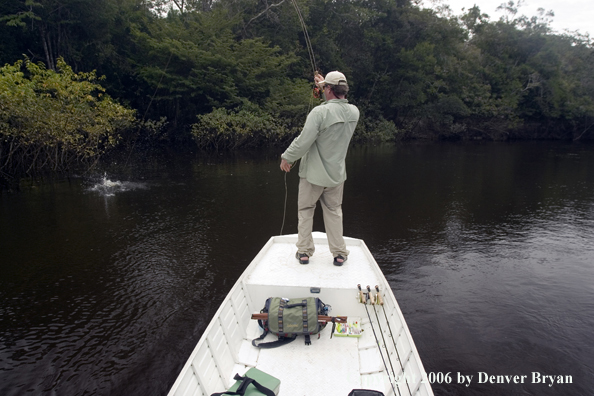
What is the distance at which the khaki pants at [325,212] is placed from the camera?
4.64 meters

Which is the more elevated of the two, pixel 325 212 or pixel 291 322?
pixel 325 212

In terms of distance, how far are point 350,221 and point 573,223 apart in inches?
209

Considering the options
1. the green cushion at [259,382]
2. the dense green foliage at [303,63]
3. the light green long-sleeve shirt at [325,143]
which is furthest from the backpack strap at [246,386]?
the dense green foliage at [303,63]

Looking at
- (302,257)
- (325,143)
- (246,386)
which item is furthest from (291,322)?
(325,143)

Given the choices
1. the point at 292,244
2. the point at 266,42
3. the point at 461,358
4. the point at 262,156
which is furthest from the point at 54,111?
the point at 266,42

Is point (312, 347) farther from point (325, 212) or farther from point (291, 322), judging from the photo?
point (325, 212)

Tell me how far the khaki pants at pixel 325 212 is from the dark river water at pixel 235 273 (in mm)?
1521

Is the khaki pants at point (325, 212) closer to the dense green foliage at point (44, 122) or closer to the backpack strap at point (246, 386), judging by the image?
the backpack strap at point (246, 386)

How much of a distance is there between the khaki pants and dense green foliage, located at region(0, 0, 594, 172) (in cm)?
1050

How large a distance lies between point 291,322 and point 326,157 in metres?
1.83

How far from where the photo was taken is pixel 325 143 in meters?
4.39

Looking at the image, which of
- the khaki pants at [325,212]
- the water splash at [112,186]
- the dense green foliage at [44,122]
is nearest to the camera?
the khaki pants at [325,212]

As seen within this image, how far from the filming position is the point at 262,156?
815 inches

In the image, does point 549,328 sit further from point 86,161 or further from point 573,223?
point 86,161
